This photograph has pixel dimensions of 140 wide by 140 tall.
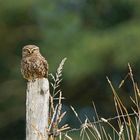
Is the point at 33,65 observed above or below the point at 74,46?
below

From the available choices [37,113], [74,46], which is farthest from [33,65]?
[74,46]

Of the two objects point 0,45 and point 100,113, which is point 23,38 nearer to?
point 0,45

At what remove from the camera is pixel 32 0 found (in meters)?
14.4

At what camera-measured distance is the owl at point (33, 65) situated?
16.5 ft

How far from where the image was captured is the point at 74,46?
45.6ft

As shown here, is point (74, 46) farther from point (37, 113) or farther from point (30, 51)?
point (37, 113)

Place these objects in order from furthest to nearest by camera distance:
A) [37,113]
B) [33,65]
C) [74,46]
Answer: [74,46] < [33,65] < [37,113]

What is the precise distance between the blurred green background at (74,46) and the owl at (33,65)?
7227mm

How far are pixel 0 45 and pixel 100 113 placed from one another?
195cm

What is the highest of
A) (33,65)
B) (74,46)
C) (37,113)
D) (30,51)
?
(74,46)

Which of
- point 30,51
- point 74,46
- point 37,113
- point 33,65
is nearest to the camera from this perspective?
point 37,113

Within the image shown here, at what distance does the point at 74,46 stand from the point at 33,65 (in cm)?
864

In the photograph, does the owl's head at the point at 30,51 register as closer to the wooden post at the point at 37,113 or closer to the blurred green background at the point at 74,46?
the wooden post at the point at 37,113

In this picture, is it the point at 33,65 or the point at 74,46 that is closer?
the point at 33,65
